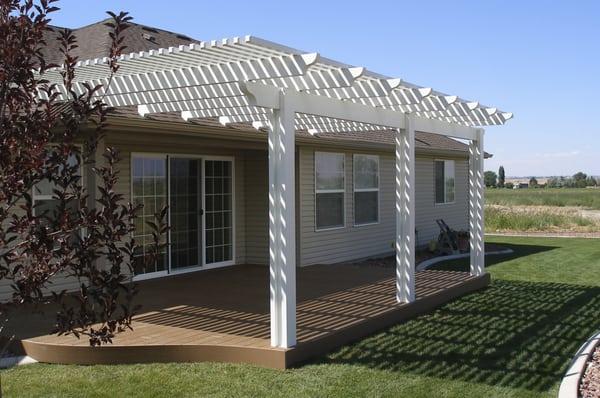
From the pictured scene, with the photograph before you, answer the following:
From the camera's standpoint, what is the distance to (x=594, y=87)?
2228 cm

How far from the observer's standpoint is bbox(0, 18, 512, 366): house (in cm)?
568

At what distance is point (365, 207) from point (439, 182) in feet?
14.6

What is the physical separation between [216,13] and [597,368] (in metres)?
5.99

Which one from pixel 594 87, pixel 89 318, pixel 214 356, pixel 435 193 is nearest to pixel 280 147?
pixel 214 356

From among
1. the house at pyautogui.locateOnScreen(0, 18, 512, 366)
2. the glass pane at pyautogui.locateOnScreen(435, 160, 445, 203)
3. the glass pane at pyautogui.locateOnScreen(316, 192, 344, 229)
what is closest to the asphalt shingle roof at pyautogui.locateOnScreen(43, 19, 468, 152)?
Result: the house at pyautogui.locateOnScreen(0, 18, 512, 366)

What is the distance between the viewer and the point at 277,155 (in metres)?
5.69

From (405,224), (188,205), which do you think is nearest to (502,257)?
(405,224)

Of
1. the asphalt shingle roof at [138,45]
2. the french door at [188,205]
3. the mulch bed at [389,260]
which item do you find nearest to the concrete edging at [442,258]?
the mulch bed at [389,260]

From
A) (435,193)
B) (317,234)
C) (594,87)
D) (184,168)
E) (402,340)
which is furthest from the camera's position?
(594,87)

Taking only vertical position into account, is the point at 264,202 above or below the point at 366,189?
below

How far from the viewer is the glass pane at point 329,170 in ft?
40.6

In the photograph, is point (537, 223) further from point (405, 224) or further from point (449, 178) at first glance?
point (405, 224)

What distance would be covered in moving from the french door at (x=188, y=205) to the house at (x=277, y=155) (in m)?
0.02

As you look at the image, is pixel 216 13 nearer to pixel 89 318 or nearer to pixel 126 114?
pixel 126 114
